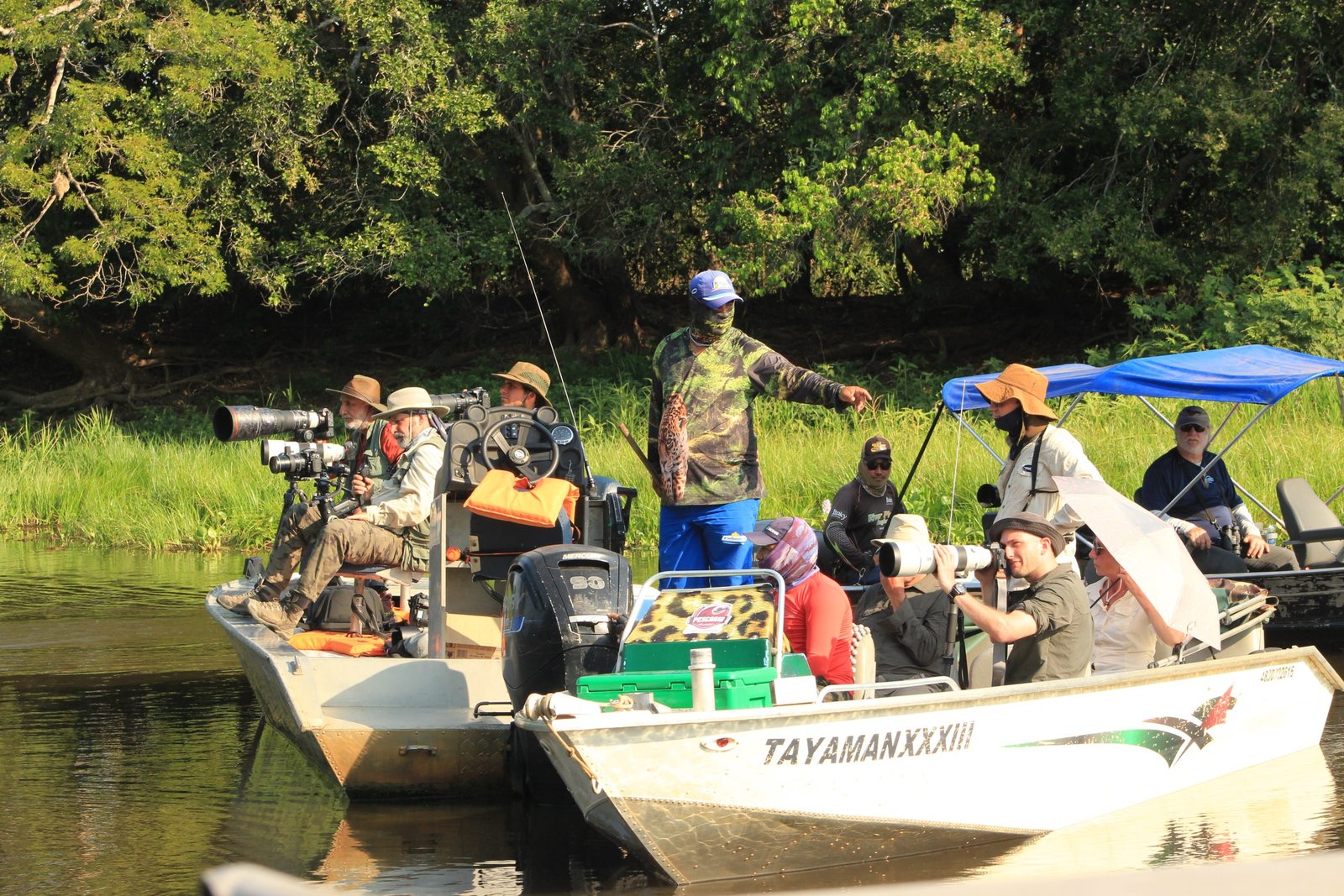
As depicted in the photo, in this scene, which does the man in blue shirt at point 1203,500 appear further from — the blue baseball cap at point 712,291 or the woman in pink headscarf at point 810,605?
the woman in pink headscarf at point 810,605

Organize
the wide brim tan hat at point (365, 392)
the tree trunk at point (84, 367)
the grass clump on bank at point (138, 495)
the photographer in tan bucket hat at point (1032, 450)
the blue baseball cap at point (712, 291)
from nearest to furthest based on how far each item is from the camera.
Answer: the blue baseball cap at point (712, 291) < the photographer in tan bucket hat at point (1032, 450) < the wide brim tan hat at point (365, 392) < the grass clump on bank at point (138, 495) < the tree trunk at point (84, 367)

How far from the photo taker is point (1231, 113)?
16719 mm

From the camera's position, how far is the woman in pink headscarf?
5699mm

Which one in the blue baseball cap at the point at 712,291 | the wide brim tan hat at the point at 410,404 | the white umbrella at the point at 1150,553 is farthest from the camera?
the wide brim tan hat at the point at 410,404

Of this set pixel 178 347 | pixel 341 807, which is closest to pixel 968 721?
pixel 341 807

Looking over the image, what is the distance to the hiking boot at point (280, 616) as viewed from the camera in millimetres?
7984

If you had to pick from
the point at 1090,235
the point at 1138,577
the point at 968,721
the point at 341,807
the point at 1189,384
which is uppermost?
the point at 1090,235

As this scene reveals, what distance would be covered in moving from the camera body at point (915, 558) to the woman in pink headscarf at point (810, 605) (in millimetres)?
423

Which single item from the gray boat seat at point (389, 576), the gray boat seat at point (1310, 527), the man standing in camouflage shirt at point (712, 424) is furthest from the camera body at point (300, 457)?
the gray boat seat at point (1310, 527)

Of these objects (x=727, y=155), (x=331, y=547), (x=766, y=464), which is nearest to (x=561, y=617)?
(x=331, y=547)

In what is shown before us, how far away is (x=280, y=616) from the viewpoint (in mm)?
8070

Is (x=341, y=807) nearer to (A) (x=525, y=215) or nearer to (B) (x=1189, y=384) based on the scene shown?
(B) (x=1189, y=384)

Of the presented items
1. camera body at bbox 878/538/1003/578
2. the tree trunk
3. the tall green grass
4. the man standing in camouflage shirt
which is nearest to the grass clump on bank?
the tall green grass

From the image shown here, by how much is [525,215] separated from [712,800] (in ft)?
57.1
